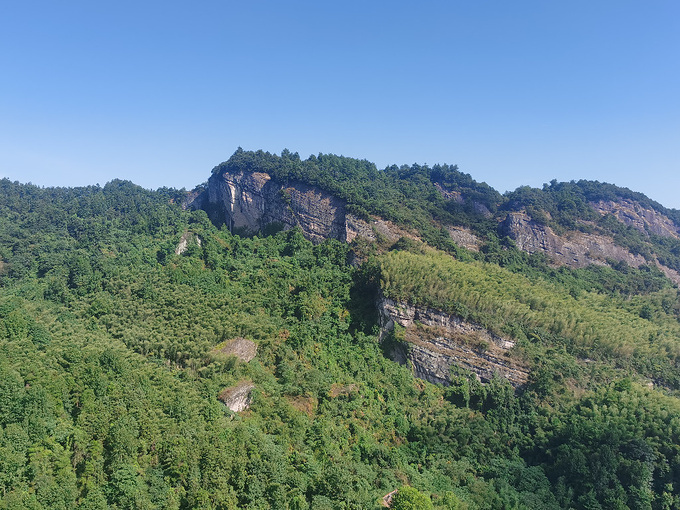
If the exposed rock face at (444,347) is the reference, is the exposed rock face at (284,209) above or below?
above

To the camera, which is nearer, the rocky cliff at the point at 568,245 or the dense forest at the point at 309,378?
the dense forest at the point at 309,378

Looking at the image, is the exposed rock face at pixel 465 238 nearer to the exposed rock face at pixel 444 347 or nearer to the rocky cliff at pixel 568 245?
the rocky cliff at pixel 568 245

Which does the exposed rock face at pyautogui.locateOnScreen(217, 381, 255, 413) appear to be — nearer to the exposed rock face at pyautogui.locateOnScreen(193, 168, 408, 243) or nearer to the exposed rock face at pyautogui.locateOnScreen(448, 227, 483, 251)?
the exposed rock face at pyautogui.locateOnScreen(193, 168, 408, 243)

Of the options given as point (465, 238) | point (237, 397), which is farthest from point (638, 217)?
point (237, 397)

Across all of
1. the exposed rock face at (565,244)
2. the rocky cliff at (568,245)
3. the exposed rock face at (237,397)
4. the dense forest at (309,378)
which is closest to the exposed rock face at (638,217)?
the rocky cliff at (568,245)

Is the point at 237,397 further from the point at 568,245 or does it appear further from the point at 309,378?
the point at 568,245

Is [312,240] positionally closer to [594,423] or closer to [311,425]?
[311,425]
